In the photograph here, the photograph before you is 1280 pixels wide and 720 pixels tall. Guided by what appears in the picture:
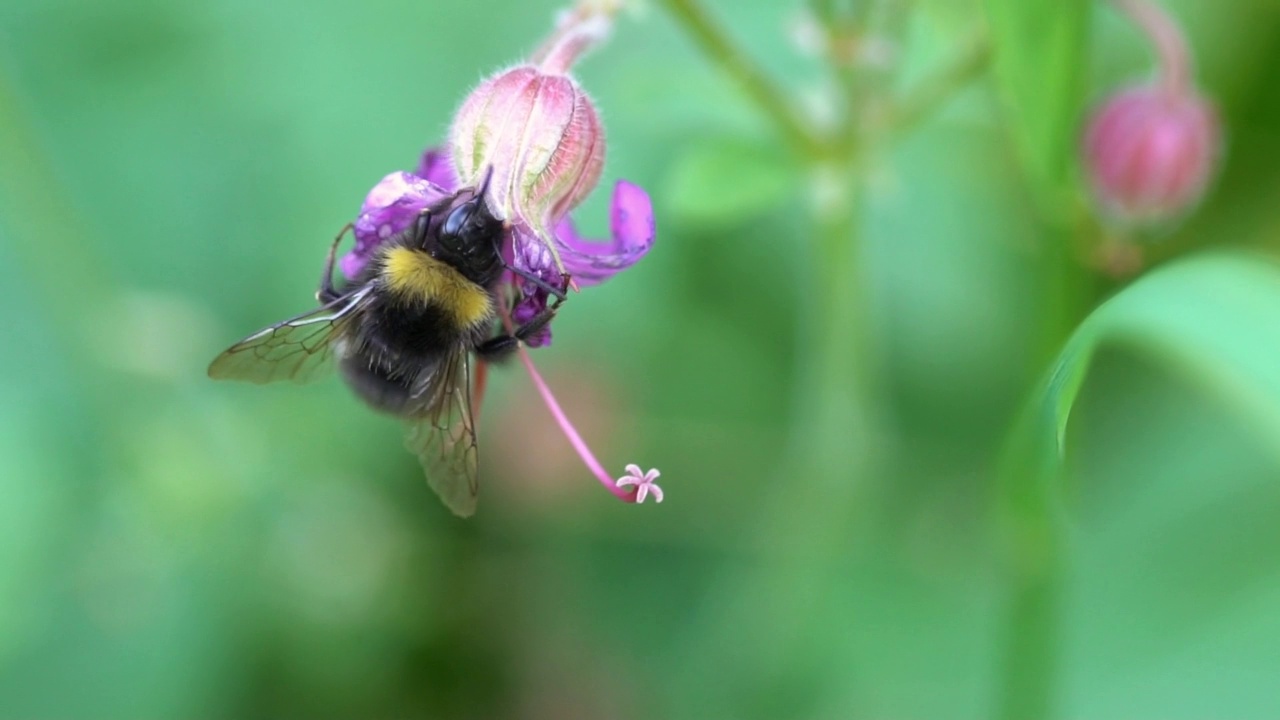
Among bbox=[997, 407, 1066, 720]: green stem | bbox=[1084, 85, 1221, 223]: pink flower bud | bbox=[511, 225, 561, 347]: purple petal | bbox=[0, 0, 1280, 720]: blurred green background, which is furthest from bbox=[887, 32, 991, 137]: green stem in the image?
bbox=[511, 225, 561, 347]: purple petal

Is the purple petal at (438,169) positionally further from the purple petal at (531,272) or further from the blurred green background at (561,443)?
the blurred green background at (561,443)

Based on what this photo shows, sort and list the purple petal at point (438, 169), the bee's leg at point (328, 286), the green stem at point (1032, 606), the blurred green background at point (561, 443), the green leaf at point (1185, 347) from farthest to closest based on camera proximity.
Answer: the blurred green background at point (561, 443) → the green stem at point (1032, 606) → the purple petal at point (438, 169) → the bee's leg at point (328, 286) → the green leaf at point (1185, 347)

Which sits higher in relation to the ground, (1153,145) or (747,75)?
(747,75)

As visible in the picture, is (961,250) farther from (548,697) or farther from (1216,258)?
(1216,258)

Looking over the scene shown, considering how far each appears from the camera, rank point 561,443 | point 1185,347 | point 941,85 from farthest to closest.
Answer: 1. point 561,443
2. point 941,85
3. point 1185,347

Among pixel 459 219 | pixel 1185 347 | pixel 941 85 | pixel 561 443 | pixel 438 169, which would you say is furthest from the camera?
pixel 561 443

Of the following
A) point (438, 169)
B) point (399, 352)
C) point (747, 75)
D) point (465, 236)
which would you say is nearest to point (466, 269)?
point (465, 236)

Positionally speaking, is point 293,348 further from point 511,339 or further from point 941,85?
point 941,85

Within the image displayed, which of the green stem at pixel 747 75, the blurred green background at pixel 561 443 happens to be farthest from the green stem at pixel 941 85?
the blurred green background at pixel 561 443
